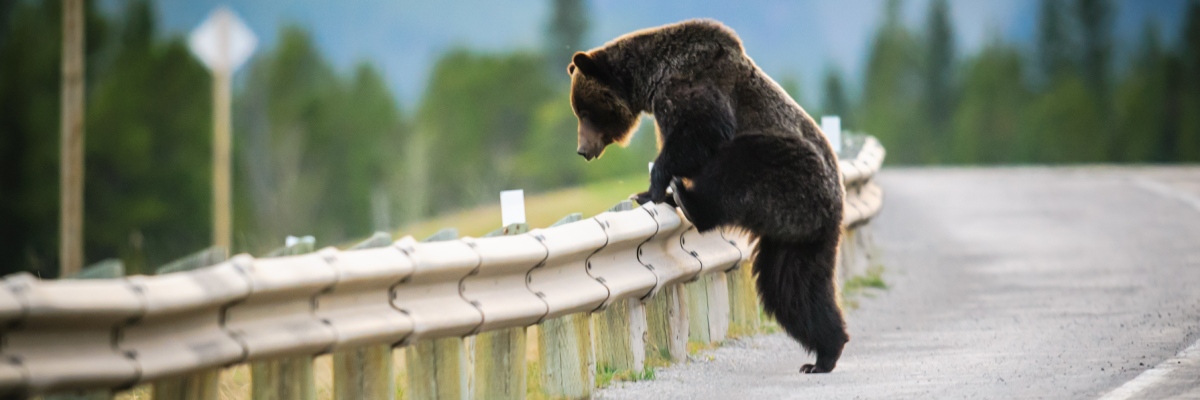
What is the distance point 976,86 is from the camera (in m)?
89.3

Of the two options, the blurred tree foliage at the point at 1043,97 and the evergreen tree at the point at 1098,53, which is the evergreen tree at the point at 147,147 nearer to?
the blurred tree foliage at the point at 1043,97

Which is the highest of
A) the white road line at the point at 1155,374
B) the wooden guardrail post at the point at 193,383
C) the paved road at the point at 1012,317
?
the wooden guardrail post at the point at 193,383

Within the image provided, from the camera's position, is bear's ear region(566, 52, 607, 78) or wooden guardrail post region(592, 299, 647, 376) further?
bear's ear region(566, 52, 607, 78)

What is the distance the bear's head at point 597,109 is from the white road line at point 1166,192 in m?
10.1

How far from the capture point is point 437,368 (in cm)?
582

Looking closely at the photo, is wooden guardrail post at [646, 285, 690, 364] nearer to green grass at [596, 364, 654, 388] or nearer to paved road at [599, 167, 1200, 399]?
paved road at [599, 167, 1200, 399]

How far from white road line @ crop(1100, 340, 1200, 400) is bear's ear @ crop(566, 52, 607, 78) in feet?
10.1

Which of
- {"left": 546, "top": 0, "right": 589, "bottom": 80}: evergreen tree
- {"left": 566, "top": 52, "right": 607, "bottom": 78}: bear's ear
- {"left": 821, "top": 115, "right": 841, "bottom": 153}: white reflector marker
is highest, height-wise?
{"left": 546, "top": 0, "right": 589, "bottom": 80}: evergreen tree

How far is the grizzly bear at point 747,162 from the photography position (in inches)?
277

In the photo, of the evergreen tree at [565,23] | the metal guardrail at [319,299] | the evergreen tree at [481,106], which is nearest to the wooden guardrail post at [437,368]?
the metal guardrail at [319,299]

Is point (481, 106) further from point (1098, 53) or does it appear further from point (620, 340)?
point (620, 340)

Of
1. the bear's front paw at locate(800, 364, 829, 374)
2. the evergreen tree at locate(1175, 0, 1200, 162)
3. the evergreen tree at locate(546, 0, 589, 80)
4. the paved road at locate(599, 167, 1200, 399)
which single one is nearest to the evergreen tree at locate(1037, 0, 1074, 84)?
the evergreen tree at locate(1175, 0, 1200, 162)

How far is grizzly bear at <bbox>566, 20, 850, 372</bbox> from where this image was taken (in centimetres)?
705

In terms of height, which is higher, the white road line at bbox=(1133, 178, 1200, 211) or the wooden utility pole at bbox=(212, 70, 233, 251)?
the wooden utility pole at bbox=(212, 70, 233, 251)
